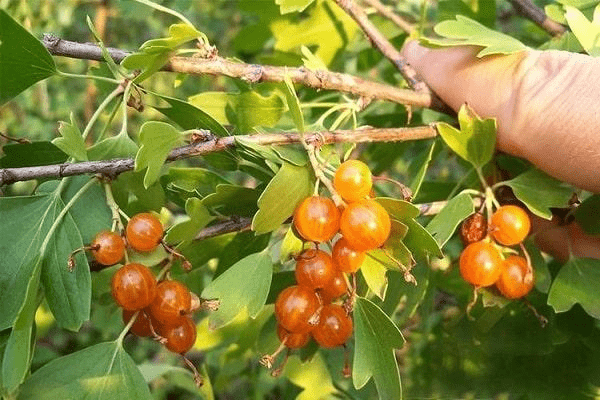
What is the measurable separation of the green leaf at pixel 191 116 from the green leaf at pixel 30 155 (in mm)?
168

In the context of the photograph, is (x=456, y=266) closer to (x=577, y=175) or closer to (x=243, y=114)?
(x=577, y=175)

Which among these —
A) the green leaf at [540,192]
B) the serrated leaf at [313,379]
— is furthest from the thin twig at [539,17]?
the serrated leaf at [313,379]

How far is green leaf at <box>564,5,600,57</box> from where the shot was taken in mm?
1077

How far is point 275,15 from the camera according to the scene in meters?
1.58

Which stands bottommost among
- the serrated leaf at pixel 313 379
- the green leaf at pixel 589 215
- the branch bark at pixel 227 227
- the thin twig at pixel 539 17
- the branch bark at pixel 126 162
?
the serrated leaf at pixel 313 379

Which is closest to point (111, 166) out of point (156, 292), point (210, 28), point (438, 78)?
point (156, 292)

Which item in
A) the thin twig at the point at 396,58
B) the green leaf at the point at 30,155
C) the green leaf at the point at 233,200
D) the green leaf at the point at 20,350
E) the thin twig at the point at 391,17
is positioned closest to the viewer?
the green leaf at the point at 20,350

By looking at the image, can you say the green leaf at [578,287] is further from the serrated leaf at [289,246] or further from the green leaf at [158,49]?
the green leaf at [158,49]

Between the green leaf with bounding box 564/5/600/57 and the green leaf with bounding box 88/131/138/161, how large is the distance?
0.64 metres

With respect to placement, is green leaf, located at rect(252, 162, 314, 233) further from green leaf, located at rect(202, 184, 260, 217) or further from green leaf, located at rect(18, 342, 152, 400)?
green leaf, located at rect(18, 342, 152, 400)

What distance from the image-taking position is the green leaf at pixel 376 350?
901 mm

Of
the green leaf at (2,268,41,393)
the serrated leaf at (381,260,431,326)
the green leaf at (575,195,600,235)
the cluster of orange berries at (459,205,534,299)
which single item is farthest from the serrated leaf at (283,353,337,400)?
the green leaf at (2,268,41,393)

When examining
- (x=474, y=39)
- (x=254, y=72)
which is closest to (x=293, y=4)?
(x=254, y=72)

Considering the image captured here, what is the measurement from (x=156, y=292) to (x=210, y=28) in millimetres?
3313
